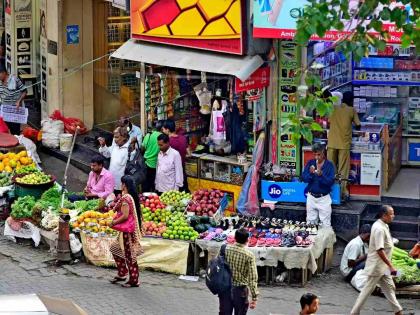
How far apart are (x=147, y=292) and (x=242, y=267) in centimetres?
273

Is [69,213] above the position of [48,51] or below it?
below

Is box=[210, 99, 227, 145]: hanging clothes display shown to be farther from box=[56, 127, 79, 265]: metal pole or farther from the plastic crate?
the plastic crate

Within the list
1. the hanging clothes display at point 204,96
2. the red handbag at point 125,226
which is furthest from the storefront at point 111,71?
the red handbag at point 125,226

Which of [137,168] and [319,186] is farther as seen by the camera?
[137,168]

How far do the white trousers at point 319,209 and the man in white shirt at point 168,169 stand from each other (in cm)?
219

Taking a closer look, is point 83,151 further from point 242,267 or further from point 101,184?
point 242,267

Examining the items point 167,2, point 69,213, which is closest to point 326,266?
point 69,213

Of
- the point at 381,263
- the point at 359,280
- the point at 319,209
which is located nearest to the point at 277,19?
the point at 319,209

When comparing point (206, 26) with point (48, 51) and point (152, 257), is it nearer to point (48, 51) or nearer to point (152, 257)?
point (152, 257)

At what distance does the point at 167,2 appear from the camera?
1767cm

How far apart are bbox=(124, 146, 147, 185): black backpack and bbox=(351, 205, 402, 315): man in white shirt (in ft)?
16.9

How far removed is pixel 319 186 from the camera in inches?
630

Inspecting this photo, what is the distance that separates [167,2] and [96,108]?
191 inches

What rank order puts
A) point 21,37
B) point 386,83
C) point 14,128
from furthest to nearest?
point 21,37
point 14,128
point 386,83
